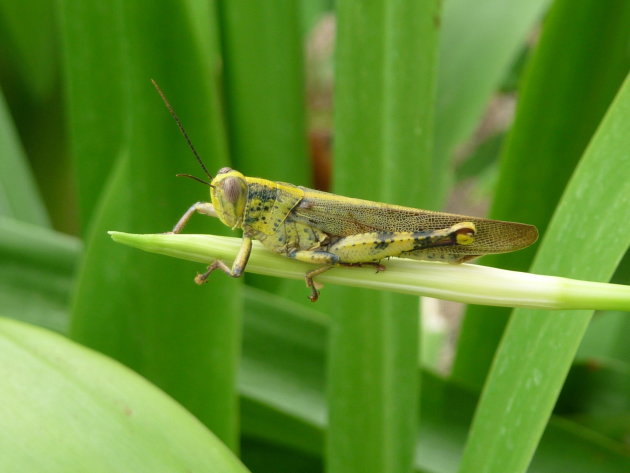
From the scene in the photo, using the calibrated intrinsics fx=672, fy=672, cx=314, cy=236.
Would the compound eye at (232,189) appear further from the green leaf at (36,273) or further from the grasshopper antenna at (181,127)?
the green leaf at (36,273)

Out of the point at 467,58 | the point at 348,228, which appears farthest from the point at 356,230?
the point at 467,58

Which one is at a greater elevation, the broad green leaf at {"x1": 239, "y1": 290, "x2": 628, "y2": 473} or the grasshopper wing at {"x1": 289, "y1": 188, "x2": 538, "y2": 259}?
the grasshopper wing at {"x1": 289, "y1": 188, "x2": 538, "y2": 259}

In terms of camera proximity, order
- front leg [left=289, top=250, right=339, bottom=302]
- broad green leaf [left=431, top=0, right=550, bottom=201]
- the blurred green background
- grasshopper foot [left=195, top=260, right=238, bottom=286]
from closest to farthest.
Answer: the blurred green background → grasshopper foot [left=195, top=260, right=238, bottom=286] → front leg [left=289, top=250, right=339, bottom=302] → broad green leaf [left=431, top=0, right=550, bottom=201]

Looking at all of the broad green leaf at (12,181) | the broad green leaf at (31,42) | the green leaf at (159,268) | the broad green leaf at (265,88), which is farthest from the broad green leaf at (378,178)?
the broad green leaf at (31,42)

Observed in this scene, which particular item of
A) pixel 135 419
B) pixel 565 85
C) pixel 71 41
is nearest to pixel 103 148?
pixel 71 41

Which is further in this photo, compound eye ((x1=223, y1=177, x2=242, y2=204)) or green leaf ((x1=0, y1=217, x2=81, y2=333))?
green leaf ((x1=0, y1=217, x2=81, y2=333))

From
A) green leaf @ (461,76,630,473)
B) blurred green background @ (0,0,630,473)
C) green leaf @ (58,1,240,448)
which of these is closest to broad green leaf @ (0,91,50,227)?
blurred green background @ (0,0,630,473)

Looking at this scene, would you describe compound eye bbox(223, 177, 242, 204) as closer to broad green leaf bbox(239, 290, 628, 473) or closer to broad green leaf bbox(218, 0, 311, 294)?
broad green leaf bbox(239, 290, 628, 473)

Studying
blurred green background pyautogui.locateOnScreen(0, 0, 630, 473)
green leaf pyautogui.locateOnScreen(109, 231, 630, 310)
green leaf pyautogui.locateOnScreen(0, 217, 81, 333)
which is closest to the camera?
green leaf pyautogui.locateOnScreen(109, 231, 630, 310)
